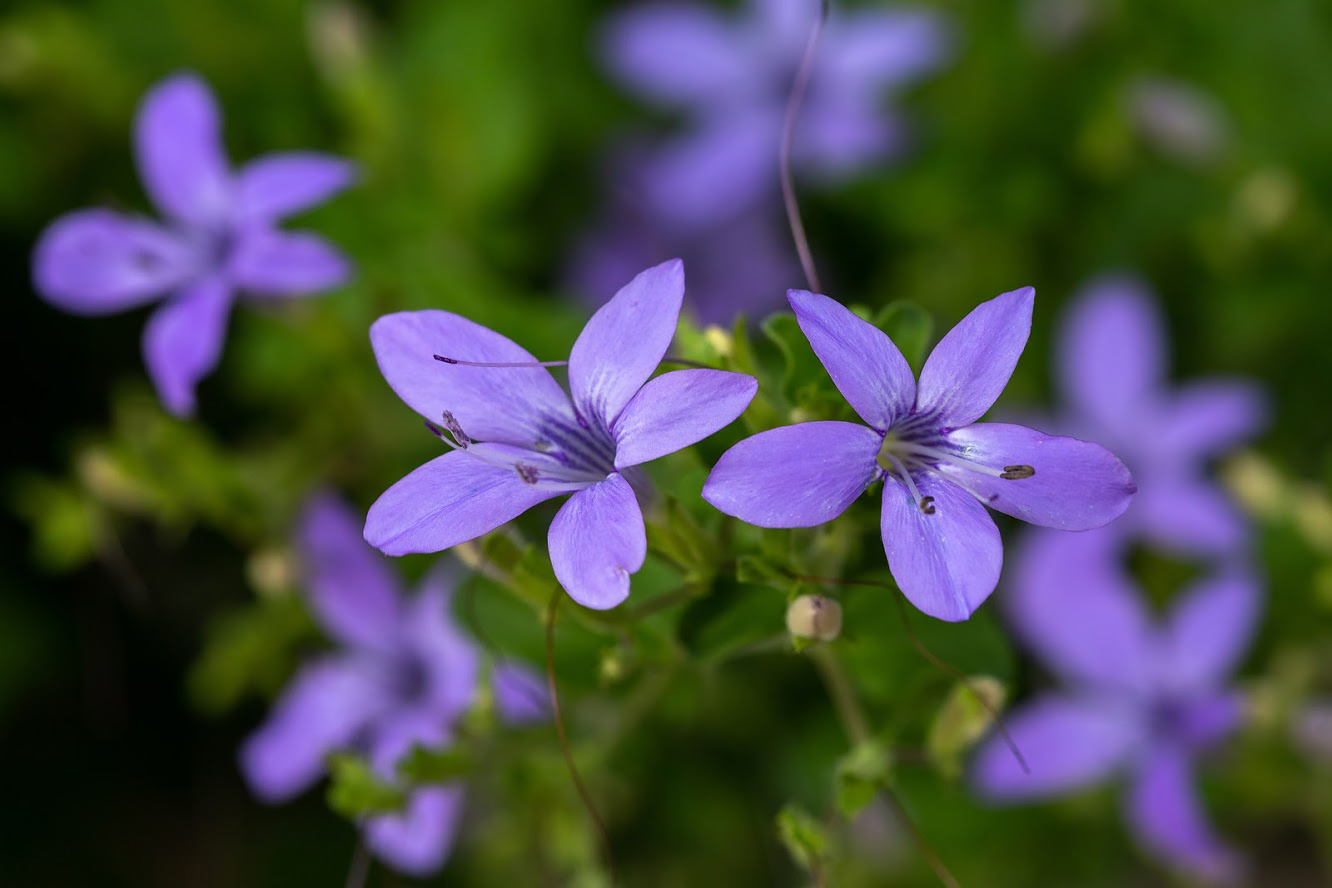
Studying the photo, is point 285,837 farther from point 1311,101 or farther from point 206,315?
point 1311,101

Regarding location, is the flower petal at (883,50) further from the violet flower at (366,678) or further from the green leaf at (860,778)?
the green leaf at (860,778)

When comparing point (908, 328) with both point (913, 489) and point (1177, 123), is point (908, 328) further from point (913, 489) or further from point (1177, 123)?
point (1177, 123)

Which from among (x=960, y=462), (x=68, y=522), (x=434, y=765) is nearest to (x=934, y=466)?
(x=960, y=462)

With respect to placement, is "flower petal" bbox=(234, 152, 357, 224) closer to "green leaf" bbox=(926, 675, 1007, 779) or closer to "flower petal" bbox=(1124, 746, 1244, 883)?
"green leaf" bbox=(926, 675, 1007, 779)

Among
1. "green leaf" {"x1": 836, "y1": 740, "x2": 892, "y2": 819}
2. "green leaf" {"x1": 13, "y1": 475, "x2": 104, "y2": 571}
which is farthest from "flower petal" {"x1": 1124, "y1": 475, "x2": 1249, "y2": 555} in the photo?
"green leaf" {"x1": 13, "y1": 475, "x2": 104, "y2": 571}

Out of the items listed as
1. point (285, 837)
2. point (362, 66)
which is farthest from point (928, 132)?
point (285, 837)

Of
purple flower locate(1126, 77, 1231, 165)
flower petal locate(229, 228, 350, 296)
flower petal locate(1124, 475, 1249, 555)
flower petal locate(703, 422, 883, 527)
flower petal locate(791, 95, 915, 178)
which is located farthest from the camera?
flower petal locate(791, 95, 915, 178)
